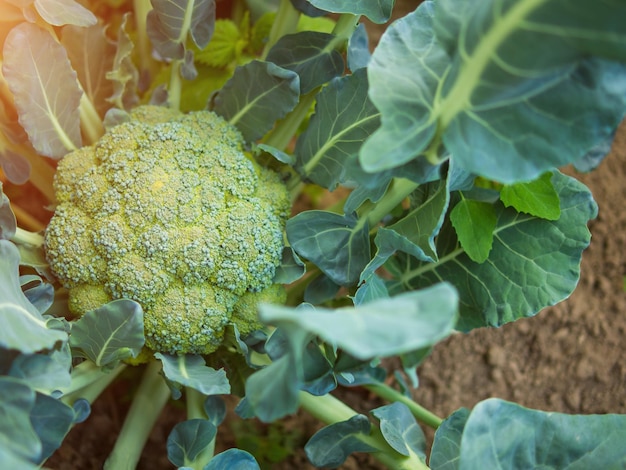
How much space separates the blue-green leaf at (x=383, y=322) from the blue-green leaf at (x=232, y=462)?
37 centimetres

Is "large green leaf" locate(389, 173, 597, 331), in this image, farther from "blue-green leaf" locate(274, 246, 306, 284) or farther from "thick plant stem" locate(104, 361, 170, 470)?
"thick plant stem" locate(104, 361, 170, 470)

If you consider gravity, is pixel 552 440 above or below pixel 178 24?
below

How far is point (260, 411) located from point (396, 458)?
39 centimetres

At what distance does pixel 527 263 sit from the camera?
866 mm

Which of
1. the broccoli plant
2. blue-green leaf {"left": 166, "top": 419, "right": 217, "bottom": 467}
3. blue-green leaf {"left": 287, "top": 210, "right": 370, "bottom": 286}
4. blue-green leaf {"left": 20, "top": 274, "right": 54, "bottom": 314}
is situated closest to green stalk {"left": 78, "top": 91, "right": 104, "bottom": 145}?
the broccoli plant

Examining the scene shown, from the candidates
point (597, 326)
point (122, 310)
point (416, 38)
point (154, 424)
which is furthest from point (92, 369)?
point (597, 326)

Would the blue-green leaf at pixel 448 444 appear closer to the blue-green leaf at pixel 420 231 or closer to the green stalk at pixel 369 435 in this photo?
the green stalk at pixel 369 435

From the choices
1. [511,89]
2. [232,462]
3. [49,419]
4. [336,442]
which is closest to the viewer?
[511,89]

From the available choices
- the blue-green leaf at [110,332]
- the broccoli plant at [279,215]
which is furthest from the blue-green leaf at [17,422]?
the blue-green leaf at [110,332]

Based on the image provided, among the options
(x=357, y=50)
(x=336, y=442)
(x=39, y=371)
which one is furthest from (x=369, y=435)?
(x=357, y=50)

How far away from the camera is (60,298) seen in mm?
919

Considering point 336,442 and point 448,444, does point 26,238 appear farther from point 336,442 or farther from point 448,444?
point 448,444

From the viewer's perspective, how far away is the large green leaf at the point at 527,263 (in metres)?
0.84

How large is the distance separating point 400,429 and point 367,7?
0.62m
